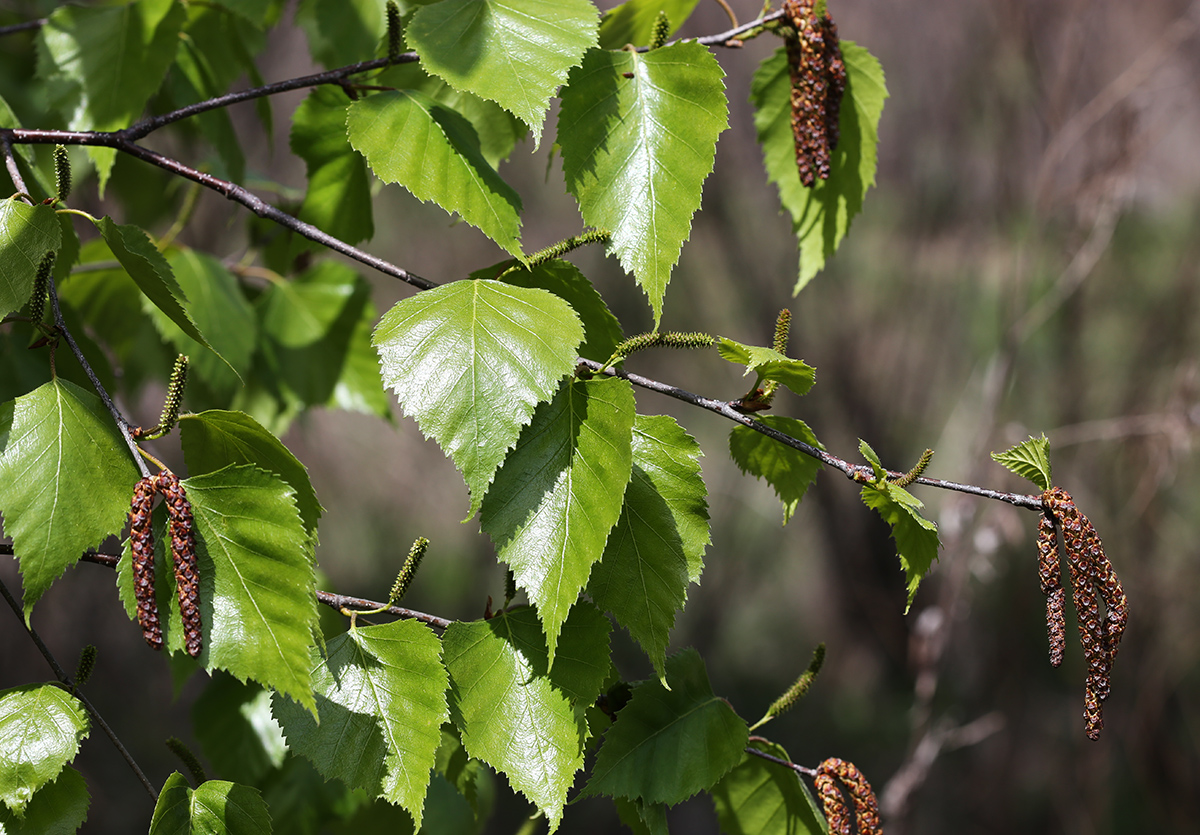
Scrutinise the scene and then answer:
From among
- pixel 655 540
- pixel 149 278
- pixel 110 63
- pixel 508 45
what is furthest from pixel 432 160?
pixel 110 63

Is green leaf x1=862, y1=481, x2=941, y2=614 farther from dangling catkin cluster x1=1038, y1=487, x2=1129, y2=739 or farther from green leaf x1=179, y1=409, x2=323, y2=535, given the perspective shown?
green leaf x1=179, y1=409, x2=323, y2=535

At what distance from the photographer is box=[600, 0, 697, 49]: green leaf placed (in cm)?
83

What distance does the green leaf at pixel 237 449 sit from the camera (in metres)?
0.58

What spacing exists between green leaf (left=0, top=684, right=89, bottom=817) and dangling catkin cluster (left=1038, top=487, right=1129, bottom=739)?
0.61m

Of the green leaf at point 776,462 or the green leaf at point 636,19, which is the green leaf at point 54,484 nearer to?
the green leaf at point 776,462

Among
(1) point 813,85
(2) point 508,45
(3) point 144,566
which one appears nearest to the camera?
(3) point 144,566

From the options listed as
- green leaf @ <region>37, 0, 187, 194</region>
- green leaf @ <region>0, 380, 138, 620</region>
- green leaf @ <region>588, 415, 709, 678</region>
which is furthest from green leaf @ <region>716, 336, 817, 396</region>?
green leaf @ <region>37, 0, 187, 194</region>

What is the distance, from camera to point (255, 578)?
512 millimetres

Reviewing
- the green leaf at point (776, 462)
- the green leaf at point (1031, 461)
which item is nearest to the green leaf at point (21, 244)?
the green leaf at point (776, 462)

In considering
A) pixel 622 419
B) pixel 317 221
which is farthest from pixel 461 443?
pixel 317 221

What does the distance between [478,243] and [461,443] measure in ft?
12.6

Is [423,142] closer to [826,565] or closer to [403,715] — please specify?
[403,715]

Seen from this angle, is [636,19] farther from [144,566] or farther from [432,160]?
[144,566]

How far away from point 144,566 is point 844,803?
0.53 meters
